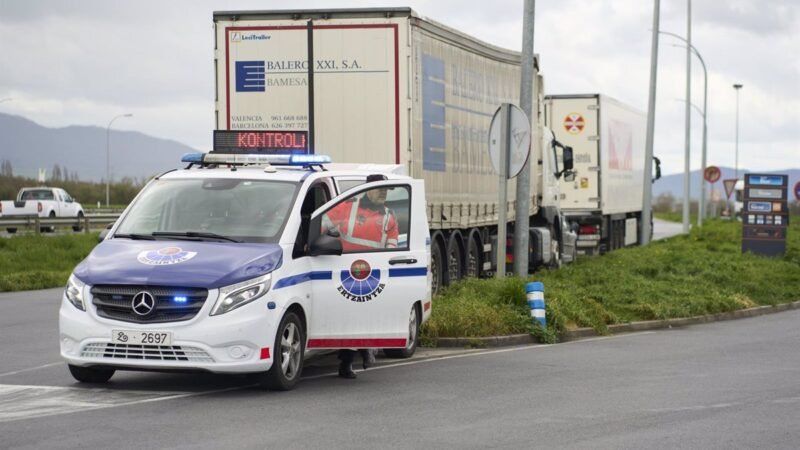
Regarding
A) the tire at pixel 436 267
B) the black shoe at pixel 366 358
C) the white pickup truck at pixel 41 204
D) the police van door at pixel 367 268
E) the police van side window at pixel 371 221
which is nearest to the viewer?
the police van door at pixel 367 268

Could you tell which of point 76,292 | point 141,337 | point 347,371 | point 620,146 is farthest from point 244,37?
point 620,146

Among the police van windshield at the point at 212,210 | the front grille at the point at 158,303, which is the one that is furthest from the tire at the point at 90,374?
the police van windshield at the point at 212,210

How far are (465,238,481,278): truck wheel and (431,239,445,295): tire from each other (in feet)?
5.54

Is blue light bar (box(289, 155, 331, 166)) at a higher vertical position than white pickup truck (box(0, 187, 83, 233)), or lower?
higher

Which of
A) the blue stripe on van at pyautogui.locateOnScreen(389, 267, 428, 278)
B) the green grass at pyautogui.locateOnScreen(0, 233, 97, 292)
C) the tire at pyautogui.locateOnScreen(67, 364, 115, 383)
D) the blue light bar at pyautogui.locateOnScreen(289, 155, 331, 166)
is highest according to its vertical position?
the blue light bar at pyautogui.locateOnScreen(289, 155, 331, 166)

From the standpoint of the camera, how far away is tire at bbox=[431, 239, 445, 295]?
19906 mm

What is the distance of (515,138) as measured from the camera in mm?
17672

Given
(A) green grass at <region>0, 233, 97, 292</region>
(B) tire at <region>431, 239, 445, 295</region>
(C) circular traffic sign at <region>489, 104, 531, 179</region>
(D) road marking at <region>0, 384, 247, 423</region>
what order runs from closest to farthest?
(D) road marking at <region>0, 384, 247, 423</region> < (C) circular traffic sign at <region>489, 104, 531, 179</region> < (B) tire at <region>431, 239, 445, 295</region> < (A) green grass at <region>0, 233, 97, 292</region>

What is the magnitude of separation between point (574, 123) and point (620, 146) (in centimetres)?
398

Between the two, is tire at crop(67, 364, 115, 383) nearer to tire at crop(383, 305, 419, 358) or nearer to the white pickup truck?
tire at crop(383, 305, 419, 358)

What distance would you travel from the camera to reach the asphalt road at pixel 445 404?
8.90 m

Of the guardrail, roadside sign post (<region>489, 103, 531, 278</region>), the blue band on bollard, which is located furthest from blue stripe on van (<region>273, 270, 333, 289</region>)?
the guardrail

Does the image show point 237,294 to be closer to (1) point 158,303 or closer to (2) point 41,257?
(1) point 158,303

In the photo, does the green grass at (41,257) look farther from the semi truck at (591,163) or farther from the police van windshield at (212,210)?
the police van windshield at (212,210)
